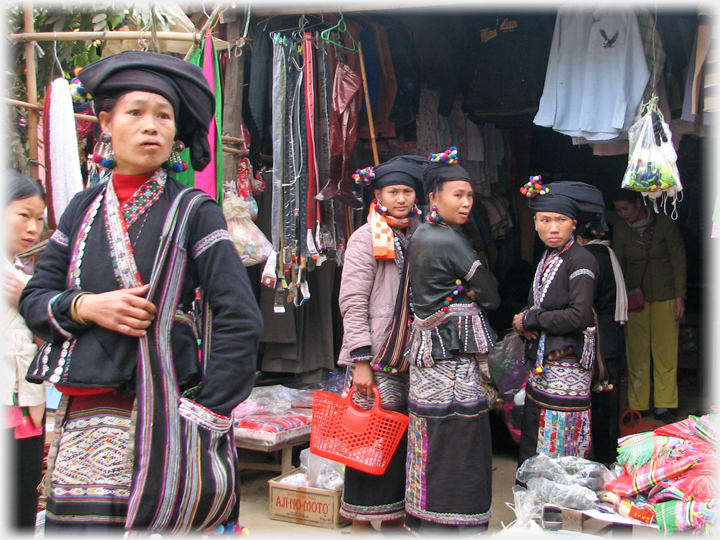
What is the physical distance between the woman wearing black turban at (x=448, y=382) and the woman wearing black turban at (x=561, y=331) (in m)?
0.66

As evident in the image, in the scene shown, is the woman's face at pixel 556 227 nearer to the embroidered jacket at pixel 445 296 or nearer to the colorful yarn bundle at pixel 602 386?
the embroidered jacket at pixel 445 296

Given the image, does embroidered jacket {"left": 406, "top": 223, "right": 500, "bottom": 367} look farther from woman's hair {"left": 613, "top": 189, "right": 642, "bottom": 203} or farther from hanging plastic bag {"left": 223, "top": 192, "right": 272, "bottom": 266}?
woman's hair {"left": 613, "top": 189, "right": 642, "bottom": 203}

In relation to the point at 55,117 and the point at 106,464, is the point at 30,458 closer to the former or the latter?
the point at 106,464

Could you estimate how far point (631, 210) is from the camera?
573 centimetres

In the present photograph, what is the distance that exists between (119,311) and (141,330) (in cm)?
8

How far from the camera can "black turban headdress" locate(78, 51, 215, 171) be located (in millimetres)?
1903

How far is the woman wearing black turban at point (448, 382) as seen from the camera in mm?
3277

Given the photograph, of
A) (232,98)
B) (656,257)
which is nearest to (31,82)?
(232,98)

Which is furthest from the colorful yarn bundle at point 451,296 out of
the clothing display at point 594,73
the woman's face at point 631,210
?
the woman's face at point 631,210

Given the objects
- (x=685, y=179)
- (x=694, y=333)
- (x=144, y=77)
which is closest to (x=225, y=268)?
(x=144, y=77)

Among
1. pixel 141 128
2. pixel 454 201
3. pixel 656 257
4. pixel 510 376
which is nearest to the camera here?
pixel 141 128

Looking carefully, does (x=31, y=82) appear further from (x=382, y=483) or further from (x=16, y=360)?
(x=382, y=483)

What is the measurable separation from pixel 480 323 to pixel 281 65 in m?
2.29

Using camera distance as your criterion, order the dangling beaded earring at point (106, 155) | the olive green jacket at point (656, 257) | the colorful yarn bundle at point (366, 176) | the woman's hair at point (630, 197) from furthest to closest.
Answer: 1. the olive green jacket at point (656, 257)
2. the woman's hair at point (630, 197)
3. the colorful yarn bundle at point (366, 176)
4. the dangling beaded earring at point (106, 155)
